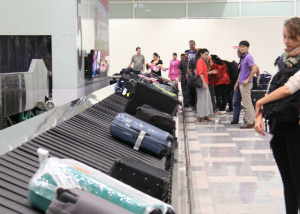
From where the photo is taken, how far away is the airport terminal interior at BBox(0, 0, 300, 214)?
1.72 metres

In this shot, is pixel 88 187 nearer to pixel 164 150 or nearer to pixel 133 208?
pixel 133 208

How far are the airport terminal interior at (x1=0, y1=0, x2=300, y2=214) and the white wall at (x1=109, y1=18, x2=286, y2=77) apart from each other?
9.68ft

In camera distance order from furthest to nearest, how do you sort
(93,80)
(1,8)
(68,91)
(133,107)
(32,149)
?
(93,80) < (1,8) < (68,91) < (133,107) < (32,149)

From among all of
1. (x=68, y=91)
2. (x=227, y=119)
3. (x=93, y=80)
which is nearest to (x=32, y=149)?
(x=68, y=91)

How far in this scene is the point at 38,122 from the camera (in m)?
3.03

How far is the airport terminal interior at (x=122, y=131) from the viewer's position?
172 centimetres

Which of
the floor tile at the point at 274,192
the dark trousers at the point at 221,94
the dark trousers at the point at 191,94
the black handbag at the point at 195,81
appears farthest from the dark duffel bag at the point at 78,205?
the dark trousers at the point at 191,94

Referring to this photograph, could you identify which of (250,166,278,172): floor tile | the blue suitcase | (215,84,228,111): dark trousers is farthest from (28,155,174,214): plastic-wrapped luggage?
(215,84,228,111): dark trousers

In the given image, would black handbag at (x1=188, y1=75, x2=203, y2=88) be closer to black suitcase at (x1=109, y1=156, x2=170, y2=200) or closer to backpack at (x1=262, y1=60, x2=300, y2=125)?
backpack at (x1=262, y1=60, x2=300, y2=125)

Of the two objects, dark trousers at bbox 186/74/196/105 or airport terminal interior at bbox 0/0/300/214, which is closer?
airport terminal interior at bbox 0/0/300/214

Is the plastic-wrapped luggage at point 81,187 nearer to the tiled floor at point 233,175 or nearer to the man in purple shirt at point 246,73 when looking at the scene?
the tiled floor at point 233,175

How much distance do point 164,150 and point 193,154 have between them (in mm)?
2158

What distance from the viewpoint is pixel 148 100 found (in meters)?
4.19

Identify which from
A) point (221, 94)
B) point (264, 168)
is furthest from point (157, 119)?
point (221, 94)
